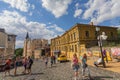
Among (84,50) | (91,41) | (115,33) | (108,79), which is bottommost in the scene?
(108,79)

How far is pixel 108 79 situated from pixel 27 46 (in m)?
83.4

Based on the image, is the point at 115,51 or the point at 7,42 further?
the point at 7,42

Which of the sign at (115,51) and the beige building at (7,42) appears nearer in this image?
the sign at (115,51)

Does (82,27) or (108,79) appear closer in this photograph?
(108,79)

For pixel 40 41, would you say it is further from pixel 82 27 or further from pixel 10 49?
pixel 82 27

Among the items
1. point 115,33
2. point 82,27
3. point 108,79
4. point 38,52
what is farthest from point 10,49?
point 108,79

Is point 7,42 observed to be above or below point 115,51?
above

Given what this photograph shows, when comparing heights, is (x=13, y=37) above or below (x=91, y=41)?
above

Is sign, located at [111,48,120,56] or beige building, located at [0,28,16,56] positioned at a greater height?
beige building, located at [0,28,16,56]

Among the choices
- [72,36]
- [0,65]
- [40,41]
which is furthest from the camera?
[40,41]

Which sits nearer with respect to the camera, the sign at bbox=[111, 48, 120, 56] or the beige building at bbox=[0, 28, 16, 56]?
the sign at bbox=[111, 48, 120, 56]

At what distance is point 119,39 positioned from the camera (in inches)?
1420

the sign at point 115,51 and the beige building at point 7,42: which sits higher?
the beige building at point 7,42

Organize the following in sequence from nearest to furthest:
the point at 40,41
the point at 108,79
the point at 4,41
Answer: the point at 108,79, the point at 4,41, the point at 40,41
